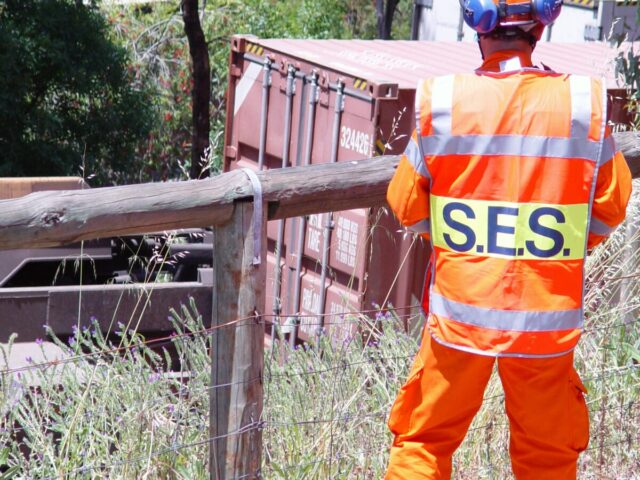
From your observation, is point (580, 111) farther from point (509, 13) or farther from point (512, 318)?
point (512, 318)

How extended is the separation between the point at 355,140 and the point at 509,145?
3742 millimetres

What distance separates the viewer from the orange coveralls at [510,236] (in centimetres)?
277

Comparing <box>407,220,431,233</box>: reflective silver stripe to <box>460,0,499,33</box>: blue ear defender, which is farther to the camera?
<box>407,220,431,233</box>: reflective silver stripe

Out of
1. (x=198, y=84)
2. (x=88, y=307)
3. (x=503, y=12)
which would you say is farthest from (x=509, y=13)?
A: (x=198, y=84)

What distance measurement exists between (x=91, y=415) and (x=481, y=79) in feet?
5.15

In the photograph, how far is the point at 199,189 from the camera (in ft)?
9.87

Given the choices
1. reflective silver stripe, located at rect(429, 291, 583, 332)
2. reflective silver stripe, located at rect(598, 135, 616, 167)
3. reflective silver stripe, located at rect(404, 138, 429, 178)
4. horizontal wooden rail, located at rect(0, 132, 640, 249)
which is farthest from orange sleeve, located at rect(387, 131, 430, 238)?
reflective silver stripe, located at rect(598, 135, 616, 167)

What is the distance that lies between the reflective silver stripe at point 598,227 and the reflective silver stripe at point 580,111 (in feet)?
0.88

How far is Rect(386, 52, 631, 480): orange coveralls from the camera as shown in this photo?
2771mm

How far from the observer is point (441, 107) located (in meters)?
→ 2.76

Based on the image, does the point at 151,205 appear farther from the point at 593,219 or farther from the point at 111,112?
the point at 111,112

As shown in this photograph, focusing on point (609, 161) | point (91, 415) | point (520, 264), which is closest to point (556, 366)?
point (520, 264)

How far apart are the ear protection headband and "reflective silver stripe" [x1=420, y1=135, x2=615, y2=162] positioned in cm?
31

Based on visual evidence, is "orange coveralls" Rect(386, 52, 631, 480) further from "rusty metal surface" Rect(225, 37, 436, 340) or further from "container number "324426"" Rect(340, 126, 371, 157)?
"container number "324426"" Rect(340, 126, 371, 157)
